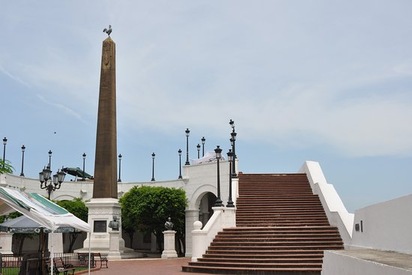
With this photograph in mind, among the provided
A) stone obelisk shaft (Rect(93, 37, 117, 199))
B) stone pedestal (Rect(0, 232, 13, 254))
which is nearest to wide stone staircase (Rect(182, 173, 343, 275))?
stone obelisk shaft (Rect(93, 37, 117, 199))

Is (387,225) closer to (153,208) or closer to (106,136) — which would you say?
(106,136)

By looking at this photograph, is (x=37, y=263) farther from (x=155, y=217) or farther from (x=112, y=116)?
(x=155, y=217)

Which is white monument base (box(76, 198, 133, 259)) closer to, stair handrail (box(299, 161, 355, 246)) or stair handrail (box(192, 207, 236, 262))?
stair handrail (box(192, 207, 236, 262))

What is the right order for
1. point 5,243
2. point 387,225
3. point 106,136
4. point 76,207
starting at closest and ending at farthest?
point 387,225 → point 5,243 → point 106,136 → point 76,207

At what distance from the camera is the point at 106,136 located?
30.2 m

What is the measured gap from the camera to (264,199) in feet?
84.7

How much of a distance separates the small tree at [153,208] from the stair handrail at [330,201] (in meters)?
10.5

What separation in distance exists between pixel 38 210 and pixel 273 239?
10.7m

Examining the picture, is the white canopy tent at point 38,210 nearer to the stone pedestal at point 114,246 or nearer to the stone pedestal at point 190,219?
the stone pedestal at point 114,246

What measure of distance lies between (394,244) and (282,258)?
24.3 feet

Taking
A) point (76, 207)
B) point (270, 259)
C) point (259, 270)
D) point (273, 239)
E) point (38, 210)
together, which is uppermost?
point (76, 207)

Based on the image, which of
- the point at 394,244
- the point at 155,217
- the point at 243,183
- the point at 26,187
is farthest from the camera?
the point at 26,187

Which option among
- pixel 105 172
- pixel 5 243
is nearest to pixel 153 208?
pixel 105 172

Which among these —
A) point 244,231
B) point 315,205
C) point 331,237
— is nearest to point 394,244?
point 331,237
